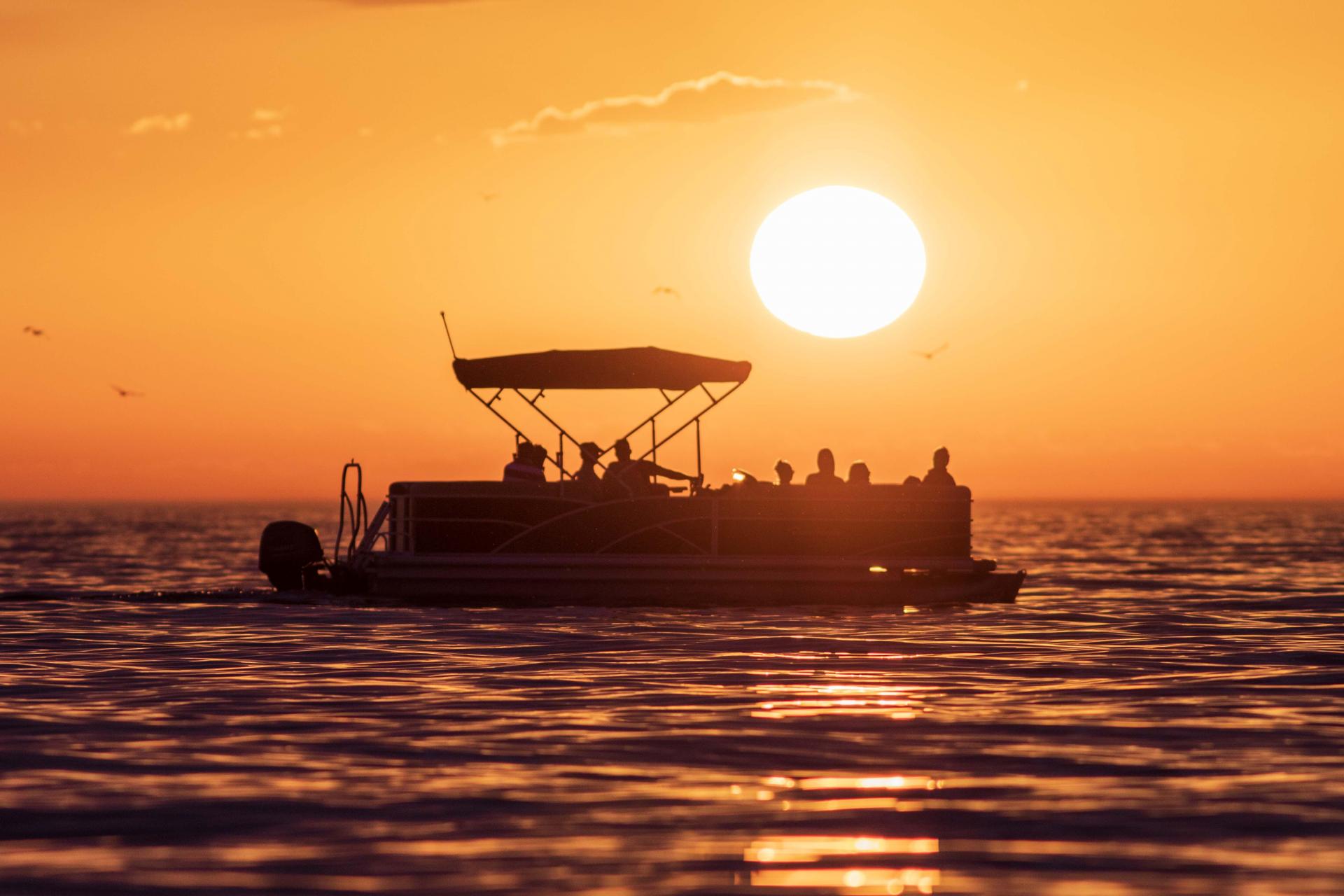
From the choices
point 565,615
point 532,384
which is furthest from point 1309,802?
point 532,384

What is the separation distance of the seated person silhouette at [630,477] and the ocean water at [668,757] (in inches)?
90.3

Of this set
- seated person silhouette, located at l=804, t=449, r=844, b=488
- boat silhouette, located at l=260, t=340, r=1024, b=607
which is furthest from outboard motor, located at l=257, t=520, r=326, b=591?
seated person silhouette, located at l=804, t=449, r=844, b=488

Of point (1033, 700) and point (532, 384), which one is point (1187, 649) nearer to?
point (1033, 700)

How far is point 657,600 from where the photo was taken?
21391mm

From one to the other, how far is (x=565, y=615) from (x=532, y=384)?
3.09m

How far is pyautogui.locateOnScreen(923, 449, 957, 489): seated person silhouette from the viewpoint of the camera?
22.1m

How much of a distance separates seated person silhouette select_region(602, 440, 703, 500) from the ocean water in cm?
229

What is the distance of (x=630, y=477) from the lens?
2150cm

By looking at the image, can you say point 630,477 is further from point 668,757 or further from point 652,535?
point 668,757

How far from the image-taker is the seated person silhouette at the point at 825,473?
858 inches

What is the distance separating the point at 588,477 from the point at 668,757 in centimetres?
1194

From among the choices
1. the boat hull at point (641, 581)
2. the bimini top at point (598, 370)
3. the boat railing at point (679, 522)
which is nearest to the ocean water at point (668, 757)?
the boat hull at point (641, 581)

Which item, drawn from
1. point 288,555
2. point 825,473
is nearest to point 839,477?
point 825,473

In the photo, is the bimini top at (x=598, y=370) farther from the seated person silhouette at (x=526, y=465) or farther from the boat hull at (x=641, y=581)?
the boat hull at (x=641, y=581)
